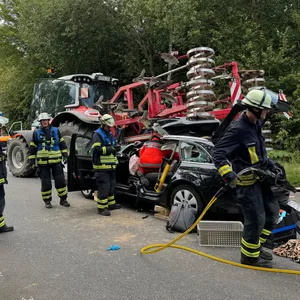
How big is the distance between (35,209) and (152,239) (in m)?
2.68

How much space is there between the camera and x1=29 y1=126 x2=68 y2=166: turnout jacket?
6.52m

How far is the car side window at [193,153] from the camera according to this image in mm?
5113

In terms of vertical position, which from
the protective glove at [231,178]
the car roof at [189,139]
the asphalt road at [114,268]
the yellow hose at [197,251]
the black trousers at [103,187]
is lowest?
the asphalt road at [114,268]

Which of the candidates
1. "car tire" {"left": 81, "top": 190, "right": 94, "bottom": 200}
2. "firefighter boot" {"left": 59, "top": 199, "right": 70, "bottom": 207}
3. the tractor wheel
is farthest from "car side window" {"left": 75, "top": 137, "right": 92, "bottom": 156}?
the tractor wheel

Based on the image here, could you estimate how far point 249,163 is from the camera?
3.69 metres

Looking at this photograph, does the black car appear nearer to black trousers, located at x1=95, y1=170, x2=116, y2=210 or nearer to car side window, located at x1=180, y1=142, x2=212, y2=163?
car side window, located at x1=180, y1=142, x2=212, y2=163

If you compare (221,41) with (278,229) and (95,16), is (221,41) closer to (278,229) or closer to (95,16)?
(95,16)

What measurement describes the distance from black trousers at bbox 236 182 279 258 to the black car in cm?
81

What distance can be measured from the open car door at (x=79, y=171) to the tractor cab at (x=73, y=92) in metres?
2.66

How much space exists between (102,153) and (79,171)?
29.4 inches

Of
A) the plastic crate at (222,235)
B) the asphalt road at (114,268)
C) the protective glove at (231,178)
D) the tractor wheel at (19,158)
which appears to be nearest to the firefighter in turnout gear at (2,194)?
the asphalt road at (114,268)

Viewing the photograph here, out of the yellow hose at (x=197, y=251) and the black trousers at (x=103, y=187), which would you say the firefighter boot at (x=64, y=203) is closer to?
the black trousers at (x=103, y=187)

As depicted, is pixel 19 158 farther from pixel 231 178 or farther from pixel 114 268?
pixel 231 178

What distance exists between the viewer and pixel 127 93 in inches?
355
